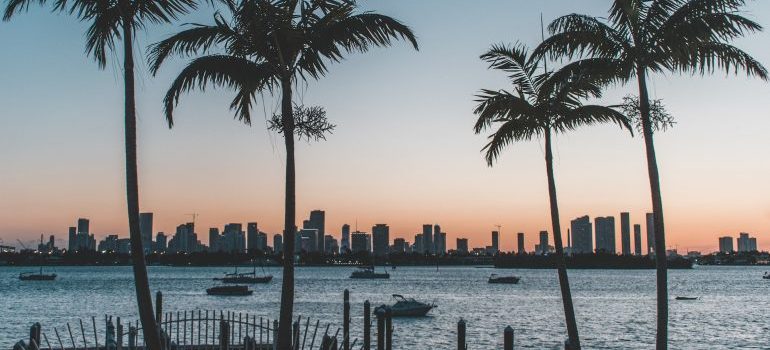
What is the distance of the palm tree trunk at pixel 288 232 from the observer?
42.9 feet

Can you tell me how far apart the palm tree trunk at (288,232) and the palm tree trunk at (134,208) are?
2022 millimetres

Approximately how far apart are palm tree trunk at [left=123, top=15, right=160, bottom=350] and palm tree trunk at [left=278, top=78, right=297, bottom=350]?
2022 mm

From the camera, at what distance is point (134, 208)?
41.9 feet

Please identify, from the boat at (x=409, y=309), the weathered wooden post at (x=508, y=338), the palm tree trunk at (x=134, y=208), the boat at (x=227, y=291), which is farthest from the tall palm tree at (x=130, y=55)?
the boat at (x=227, y=291)

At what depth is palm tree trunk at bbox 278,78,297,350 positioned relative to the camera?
13.1m

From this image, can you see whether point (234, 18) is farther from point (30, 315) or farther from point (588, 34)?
point (30, 315)

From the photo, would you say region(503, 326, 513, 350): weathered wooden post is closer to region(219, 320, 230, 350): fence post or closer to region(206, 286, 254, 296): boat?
region(219, 320, 230, 350): fence post

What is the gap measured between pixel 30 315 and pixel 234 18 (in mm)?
75885

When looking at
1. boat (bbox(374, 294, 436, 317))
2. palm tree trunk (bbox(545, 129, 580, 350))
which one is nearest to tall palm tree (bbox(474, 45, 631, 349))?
palm tree trunk (bbox(545, 129, 580, 350))

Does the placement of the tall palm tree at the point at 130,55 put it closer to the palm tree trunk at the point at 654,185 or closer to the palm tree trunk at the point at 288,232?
the palm tree trunk at the point at 288,232

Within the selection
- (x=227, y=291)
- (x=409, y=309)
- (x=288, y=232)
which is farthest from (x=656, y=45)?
(x=227, y=291)

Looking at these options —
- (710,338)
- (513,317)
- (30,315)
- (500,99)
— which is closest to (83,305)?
(30,315)

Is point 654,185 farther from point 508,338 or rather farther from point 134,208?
point 134,208

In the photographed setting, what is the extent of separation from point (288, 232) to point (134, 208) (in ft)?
8.21
